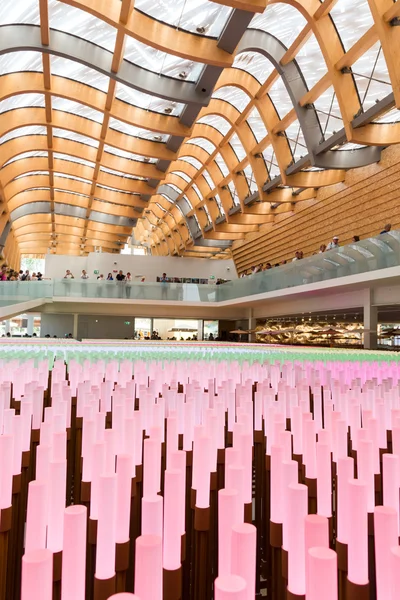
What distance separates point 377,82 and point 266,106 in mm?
6030

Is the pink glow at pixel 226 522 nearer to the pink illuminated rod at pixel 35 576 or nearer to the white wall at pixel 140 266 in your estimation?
the pink illuminated rod at pixel 35 576

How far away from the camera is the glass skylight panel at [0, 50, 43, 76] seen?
1891cm

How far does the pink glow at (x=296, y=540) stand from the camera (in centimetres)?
114

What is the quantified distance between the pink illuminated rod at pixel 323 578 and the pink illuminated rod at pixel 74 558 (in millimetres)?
471

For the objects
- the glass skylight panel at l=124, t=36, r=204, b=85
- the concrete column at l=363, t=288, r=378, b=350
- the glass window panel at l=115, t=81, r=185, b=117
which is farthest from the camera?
the glass window panel at l=115, t=81, r=185, b=117

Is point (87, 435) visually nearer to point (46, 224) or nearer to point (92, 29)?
point (92, 29)

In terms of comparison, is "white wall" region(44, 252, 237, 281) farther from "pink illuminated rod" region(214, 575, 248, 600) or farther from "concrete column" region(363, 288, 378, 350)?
"pink illuminated rod" region(214, 575, 248, 600)

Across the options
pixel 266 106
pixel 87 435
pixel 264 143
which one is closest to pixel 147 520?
pixel 87 435

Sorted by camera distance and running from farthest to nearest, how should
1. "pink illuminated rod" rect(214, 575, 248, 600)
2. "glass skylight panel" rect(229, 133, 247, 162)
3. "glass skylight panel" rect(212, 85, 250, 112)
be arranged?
1. "glass skylight panel" rect(229, 133, 247, 162)
2. "glass skylight panel" rect(212, 85, 250, 112)
3. "pink illuminated rod" rect(214, 575, 248, 600)

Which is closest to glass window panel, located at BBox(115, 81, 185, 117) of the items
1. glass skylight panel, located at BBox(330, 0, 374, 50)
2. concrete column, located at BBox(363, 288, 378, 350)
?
glass skylight panel, located at BBox(330, 0, 374, 50)

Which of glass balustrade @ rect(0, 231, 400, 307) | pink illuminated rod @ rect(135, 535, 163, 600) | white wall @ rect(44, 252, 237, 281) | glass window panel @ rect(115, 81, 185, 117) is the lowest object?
pink illuminated rod @ rect(135, 535, 163, 600)

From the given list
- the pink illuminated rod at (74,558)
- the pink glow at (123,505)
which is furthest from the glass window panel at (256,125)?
the pink illuminated rod at (74,558)

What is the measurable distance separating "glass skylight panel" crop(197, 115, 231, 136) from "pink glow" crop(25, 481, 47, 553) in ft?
93.5

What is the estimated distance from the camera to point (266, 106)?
22734 millimetres
